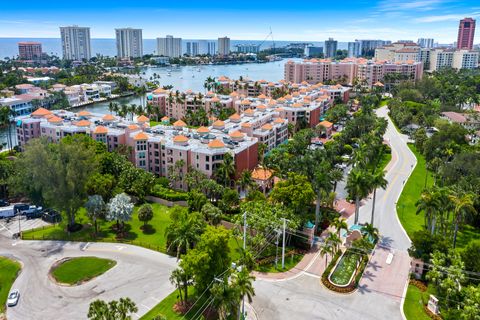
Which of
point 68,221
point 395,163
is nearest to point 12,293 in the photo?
point 68,221

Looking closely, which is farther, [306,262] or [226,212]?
[226,212]

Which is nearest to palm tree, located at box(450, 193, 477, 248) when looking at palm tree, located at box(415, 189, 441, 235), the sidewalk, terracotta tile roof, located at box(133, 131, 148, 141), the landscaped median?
palm tree, located at box(415, 189, 441, 235)

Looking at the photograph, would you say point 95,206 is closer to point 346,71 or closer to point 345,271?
point 345,271

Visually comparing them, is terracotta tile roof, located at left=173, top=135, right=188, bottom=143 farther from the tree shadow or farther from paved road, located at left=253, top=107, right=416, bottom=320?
paved road, located at left=253, top=107, right=416, bottom=320

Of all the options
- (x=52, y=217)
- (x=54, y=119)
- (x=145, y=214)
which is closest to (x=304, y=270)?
(x=145, y=214)

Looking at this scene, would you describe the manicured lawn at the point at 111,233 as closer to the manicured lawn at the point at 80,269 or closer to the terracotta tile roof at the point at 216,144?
the manicured lawn at the point at 80,269

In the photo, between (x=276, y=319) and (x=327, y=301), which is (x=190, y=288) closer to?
(x=276, y=319)

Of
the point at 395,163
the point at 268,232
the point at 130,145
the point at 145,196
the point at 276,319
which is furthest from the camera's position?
the point at 395,163
